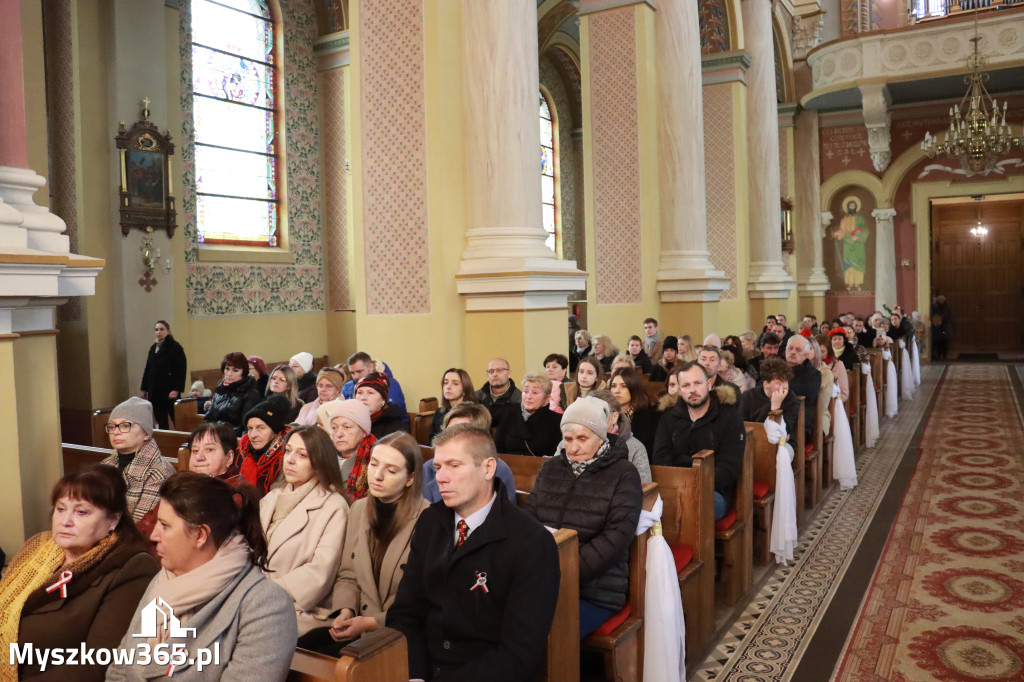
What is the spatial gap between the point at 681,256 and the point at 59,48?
716cm

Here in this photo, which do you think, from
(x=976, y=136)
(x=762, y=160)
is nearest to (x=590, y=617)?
(x=762, y=160)

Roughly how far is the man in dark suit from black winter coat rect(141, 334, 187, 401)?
681 centimetres

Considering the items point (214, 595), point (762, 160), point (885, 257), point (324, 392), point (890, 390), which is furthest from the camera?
point (885, 257)

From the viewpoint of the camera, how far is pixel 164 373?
28.5 ft

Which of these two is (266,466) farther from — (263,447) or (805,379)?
(805,379)

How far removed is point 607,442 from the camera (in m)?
3.46

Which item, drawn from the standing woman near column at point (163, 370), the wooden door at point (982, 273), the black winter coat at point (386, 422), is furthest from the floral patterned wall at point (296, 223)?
the wooden door at point (982, 273)

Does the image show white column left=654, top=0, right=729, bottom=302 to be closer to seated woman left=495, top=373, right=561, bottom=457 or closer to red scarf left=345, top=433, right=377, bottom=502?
seated woman left=495, top=373, right=561, bottom=457

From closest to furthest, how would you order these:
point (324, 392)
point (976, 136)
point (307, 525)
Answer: point (307, 525) → point (324, 392) → point (976, 136)

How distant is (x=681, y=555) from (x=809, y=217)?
16.0m

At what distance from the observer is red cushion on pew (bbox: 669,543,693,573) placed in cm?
380

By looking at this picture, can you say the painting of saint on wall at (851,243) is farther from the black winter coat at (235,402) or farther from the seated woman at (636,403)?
the black winter coat at (235,402)

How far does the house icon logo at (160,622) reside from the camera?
78.0 inches

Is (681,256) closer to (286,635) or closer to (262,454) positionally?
(262,454)
